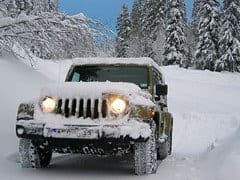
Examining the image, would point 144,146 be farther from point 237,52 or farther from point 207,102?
→ point 237,52

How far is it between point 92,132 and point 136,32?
265 ft

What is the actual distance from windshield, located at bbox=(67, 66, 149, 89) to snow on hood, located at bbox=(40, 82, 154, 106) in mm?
1576

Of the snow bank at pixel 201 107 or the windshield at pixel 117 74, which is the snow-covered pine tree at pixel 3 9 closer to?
the windshield at pixel 117 74

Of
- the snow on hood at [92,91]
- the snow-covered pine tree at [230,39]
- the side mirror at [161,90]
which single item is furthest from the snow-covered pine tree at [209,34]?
the snow on hood at [92,91]

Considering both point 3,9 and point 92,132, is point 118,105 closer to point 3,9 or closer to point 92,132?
point 92,132

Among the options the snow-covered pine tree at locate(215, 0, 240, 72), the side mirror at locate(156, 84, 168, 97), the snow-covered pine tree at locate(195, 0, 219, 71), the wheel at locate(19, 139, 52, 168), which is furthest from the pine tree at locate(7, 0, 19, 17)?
the snow-covered pine tree at locate(195, 0, 219, 71)

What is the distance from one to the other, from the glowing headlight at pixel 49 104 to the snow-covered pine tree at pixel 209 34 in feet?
150

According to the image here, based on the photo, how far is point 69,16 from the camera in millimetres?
12461

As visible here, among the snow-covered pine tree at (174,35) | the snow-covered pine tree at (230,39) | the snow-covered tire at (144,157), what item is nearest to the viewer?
the snow-covered tire at (144,157)

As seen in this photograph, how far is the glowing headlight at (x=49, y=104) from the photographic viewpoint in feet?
25.2

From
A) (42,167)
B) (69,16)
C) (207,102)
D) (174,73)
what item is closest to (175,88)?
(207,102)

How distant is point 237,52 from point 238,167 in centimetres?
4584

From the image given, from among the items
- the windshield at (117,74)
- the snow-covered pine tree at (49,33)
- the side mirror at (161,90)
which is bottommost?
the side mirror at (161,90)

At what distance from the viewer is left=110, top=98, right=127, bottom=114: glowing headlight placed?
24.7 feet
